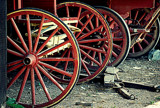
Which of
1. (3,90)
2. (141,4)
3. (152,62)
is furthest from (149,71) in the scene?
(3,90)

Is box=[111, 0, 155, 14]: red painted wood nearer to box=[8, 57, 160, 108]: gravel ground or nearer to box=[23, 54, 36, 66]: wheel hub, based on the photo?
box=[8, 57, 160, 108]: gravel ground

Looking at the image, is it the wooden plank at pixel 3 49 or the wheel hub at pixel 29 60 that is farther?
the wheel hub at pixel 29 60

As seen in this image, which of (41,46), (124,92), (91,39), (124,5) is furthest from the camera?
(124,5)

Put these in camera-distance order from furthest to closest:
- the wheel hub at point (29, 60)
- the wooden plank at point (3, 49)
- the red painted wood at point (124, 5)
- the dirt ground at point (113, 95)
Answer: the red painted wood at point (124, 5) < the dirt ground at point (113, 95) < the wheel hub at point (29, 60) < the wooden plank at point (3, 49)

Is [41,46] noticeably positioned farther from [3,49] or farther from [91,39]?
[91,39]

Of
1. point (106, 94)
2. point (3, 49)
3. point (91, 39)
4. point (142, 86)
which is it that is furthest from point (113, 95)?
point (3, 49)

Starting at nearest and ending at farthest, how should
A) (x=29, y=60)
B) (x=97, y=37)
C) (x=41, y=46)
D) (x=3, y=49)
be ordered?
(x=3, y=49) < (x=29, y=60) < (x=41, y=46) < (x=97, y=37)

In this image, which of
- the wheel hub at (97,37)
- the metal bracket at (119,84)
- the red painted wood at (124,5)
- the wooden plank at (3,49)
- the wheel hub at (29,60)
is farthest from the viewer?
the red painted wood at (124,5)

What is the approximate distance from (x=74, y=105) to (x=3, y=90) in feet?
3.63

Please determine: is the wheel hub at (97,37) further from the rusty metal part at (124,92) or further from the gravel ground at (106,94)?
the rusty metal part at (124,92)

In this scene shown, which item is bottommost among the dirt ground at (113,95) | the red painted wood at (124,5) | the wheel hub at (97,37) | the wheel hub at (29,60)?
the dirt ground at (113,95)

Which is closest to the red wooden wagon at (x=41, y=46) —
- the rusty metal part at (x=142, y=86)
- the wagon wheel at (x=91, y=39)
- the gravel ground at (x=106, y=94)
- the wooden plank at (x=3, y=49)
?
the wagon wheel at (x=91, y=39)

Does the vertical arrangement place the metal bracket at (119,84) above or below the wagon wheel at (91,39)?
below

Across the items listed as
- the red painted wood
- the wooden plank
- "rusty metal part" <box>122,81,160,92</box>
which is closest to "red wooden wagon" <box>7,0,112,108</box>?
the wooden plank
